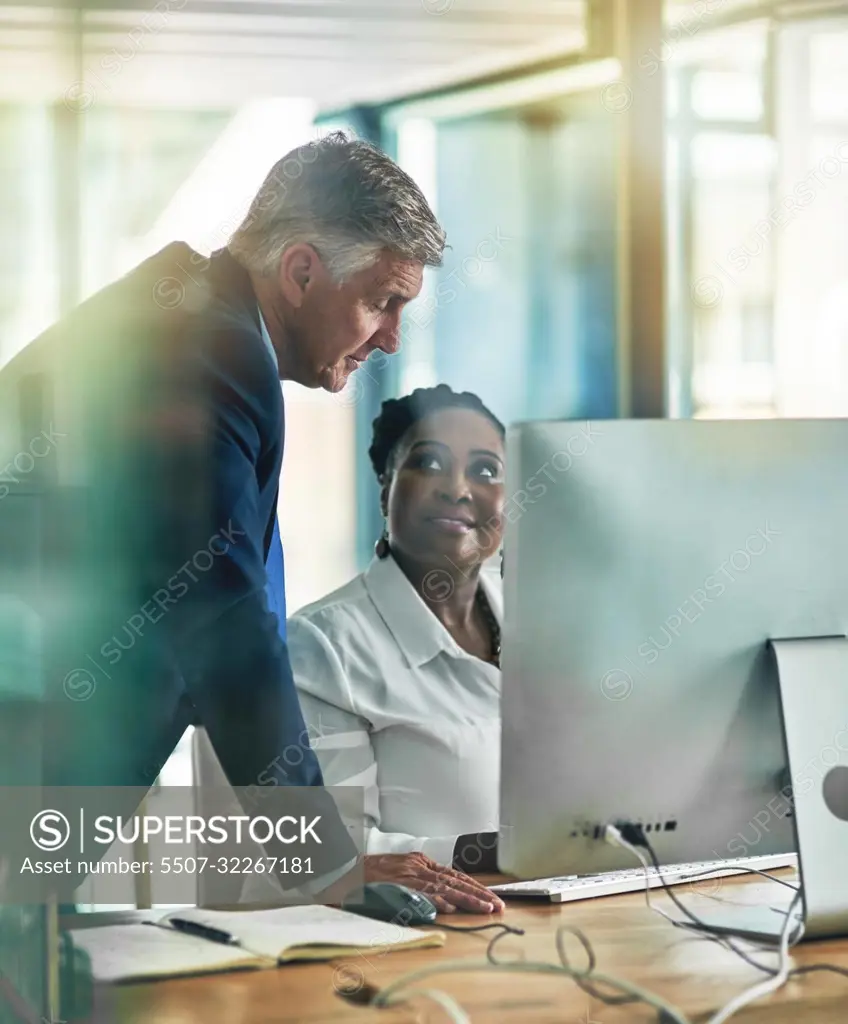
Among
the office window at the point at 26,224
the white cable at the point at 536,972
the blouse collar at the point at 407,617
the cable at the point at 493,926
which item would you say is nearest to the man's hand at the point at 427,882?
the cable at the point at 493,926

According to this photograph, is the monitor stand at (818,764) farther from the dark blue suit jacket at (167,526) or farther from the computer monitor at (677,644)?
the dark blue suit jacket at (167,526)

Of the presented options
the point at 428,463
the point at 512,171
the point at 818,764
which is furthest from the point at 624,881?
the point at 512,171

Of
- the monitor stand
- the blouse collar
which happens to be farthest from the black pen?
the blouse collar

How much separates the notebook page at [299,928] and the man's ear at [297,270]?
101 centimetres

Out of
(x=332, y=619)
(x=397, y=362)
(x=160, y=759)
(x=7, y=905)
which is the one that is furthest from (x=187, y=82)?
(x=7, y=905)

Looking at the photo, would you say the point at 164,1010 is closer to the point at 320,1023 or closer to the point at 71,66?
the point at 320,1023

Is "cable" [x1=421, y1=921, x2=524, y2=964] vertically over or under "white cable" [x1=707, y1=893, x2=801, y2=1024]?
over

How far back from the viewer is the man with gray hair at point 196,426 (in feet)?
5.65

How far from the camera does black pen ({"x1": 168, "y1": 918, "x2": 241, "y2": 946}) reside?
43.4 inches

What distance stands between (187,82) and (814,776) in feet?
6.59

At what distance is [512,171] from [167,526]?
1.37m

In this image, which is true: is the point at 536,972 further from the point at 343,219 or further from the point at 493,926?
the point at 343,219

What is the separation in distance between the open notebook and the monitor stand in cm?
37

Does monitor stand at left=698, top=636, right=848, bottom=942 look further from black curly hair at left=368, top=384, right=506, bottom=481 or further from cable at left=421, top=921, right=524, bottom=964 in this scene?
black curly hair at left=368, top=384, right=506, bottom=481
